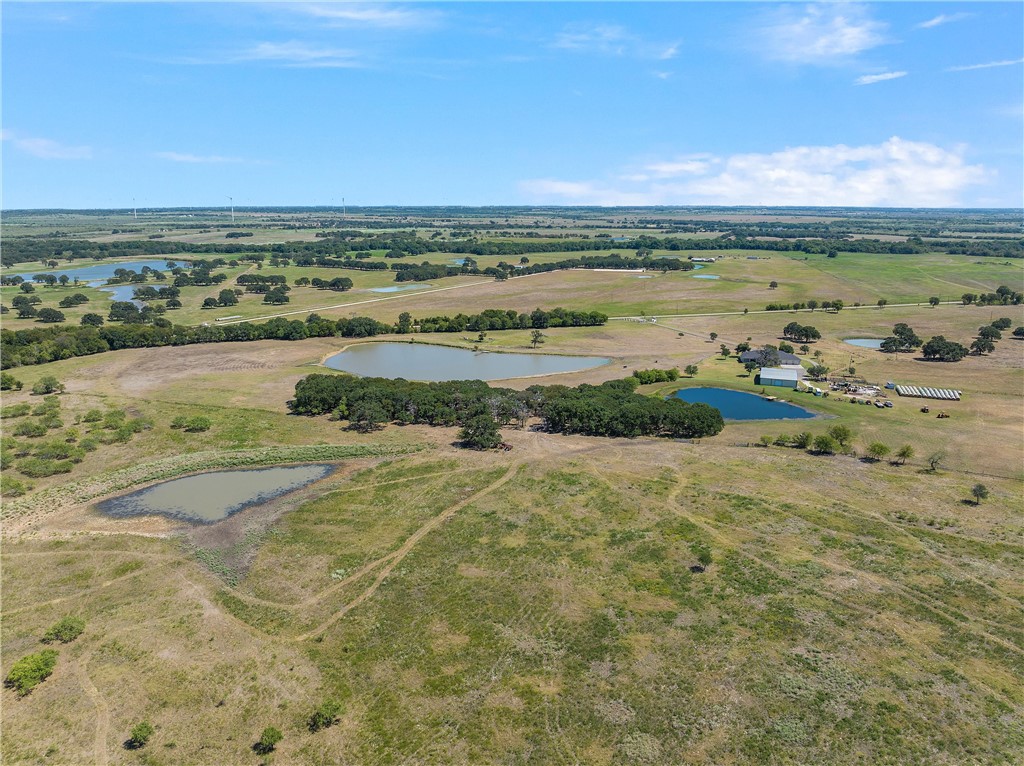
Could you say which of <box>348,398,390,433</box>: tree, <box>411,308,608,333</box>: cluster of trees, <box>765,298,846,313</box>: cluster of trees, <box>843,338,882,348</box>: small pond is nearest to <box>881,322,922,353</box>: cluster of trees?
<box>843,338,882,348</box>: small pond

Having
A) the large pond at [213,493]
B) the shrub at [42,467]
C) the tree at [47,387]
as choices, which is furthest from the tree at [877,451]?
the tree at [47,387]

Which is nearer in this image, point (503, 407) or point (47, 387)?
point (503, 407)

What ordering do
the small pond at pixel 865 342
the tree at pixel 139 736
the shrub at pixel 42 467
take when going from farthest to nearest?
1. the small pond at pixel 865 342
2. the shrub at pixel 42 467
3. the tree at pixel 139 736

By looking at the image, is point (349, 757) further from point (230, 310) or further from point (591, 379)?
point (230, 310)

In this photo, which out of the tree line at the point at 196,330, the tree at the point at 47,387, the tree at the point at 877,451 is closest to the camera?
the tree at the point at 877,451

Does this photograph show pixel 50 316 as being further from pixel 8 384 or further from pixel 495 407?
pixel 495 407

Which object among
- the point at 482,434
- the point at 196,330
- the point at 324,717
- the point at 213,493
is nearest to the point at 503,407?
the point at 482,434

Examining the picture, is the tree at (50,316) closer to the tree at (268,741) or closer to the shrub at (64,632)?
the shrub at (64,632)
